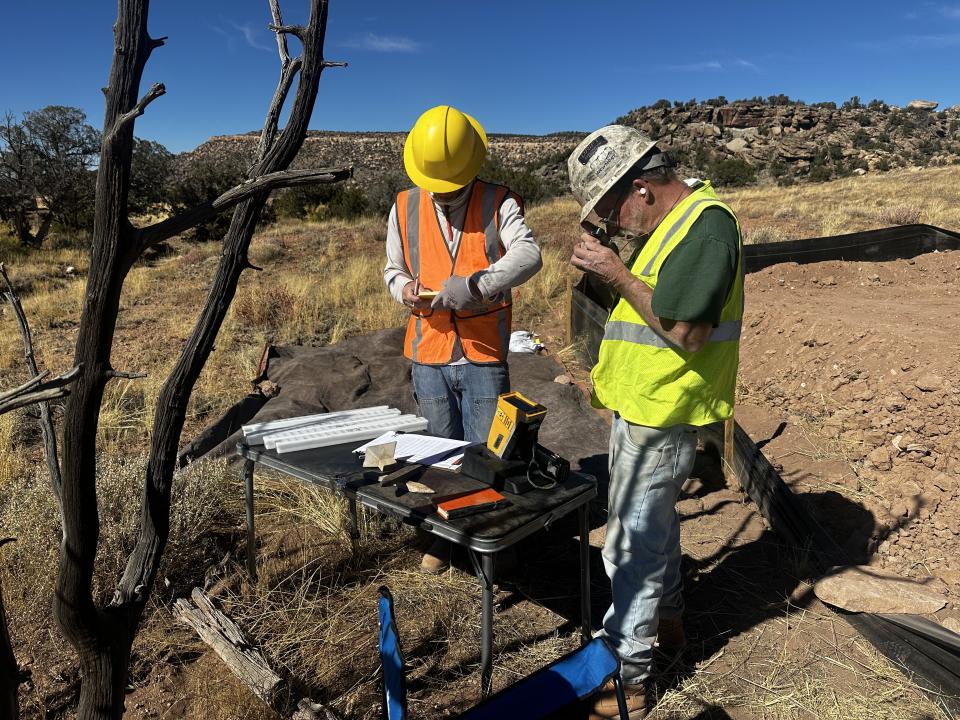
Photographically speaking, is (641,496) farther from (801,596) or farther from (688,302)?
(801,596)

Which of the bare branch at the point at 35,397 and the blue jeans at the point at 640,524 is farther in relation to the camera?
the blue jeans at the point at 640,524

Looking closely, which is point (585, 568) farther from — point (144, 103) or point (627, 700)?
point (144, 103)

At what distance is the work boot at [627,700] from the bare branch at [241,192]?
1.75m

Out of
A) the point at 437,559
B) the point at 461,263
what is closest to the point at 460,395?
the point at 461,263

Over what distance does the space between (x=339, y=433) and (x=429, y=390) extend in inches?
19.7

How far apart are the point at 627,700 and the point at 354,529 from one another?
1744 mm

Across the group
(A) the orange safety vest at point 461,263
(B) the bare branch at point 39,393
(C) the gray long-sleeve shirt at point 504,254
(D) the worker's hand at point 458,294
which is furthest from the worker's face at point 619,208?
(B) the bare branch at point 39,393

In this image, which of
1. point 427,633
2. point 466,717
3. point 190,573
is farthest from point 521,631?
point 190,573

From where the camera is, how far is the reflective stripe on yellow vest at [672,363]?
7.07 feet

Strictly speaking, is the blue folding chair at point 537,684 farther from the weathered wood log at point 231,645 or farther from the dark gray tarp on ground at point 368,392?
the dark gray tarp on ground at point 368,392

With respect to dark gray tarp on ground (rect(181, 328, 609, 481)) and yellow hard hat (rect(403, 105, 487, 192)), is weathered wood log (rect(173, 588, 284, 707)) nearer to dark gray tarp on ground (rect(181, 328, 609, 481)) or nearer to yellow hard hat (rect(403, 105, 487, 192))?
dark gray tarp on ground (rect(181, 328, 609, 481))

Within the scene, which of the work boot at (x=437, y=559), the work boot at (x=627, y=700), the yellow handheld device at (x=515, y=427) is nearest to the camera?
the work boot at (x=627, y=700)

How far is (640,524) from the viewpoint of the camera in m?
2.28

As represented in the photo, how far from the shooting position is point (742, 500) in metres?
4.25
